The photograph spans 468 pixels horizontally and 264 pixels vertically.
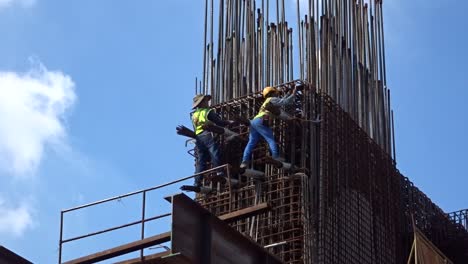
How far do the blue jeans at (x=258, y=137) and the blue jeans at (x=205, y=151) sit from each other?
2.76 feet

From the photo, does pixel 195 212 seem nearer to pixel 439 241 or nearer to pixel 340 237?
pixel 340 237

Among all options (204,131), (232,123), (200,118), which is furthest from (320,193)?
(200,118)

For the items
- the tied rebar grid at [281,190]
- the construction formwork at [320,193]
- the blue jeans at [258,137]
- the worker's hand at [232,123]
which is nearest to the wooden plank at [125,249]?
the construction formwork at [320,193]

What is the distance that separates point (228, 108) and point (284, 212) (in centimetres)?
404

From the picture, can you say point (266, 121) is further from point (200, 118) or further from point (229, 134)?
point (200, 118)

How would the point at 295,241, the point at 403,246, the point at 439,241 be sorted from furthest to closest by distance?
1. the point at 439,241
2. the point at 403,246
3. the point at 295,241

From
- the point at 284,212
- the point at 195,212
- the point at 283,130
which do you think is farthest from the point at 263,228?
the point at 195,212

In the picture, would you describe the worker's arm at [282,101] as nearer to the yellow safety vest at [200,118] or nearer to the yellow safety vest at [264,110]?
the yellow safety vest at [264,110]

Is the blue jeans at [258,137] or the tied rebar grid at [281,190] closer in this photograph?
the tied rebar grid at [281,190]

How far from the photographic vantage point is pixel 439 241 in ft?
121

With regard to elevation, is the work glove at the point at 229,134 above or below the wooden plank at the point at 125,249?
above

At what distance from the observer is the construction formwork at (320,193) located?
2933 cm

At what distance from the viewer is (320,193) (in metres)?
29.9

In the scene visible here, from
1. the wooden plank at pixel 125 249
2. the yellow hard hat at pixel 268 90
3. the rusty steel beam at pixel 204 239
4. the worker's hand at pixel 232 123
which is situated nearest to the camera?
the rusty steel beam at pixel 204 239
